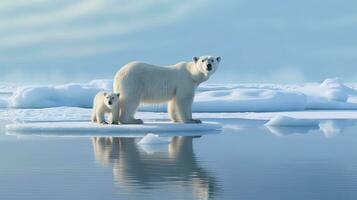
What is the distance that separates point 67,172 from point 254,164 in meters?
2.14

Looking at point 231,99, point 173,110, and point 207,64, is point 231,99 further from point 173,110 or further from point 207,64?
point 207,64

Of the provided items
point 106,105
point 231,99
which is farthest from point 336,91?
point 106,105

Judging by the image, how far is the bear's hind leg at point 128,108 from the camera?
1284cm

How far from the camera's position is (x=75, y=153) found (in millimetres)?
9242

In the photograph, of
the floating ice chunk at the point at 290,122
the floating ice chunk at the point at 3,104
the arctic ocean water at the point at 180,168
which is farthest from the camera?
the floating ice chunk at the point at 3,104

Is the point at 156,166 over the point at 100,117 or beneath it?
beneath

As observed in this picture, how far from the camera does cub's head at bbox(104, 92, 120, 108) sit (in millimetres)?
12438

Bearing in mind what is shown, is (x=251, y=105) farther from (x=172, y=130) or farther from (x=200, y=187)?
(x=200, y=187)

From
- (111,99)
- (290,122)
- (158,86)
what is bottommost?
(290,122)

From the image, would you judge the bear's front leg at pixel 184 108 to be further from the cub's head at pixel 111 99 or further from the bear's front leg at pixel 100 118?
the bear's front leg at pixel 100 118

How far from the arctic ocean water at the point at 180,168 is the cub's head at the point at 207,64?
4.55 ft

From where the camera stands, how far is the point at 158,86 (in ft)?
42.5

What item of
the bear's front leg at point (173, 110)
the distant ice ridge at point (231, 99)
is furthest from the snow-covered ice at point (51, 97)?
the bear's front leg at point (173, 110)

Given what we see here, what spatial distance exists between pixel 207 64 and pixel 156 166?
504cm
